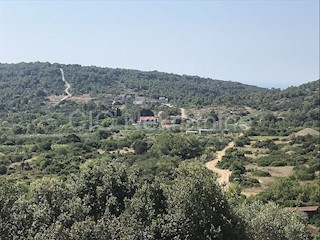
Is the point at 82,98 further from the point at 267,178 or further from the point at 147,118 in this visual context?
the point at 267,178

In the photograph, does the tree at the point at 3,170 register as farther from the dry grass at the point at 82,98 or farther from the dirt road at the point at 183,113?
the dry grass at the point at 82,98

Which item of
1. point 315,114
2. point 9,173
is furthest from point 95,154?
point 315,114

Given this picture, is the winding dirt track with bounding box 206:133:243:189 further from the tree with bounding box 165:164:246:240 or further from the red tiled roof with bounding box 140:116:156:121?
the tree with bounding box 165:164:246:240

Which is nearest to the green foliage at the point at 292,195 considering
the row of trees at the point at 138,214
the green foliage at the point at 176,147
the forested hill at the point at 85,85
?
the row of trees at the point at 138,214

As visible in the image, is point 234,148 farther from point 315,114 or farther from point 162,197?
point 162,197

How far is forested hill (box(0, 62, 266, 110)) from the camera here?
11369 cm

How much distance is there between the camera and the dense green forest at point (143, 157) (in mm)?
15086

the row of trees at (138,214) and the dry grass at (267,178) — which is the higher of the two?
the row of trees at (138,214)

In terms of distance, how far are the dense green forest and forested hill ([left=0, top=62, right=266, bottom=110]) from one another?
0.48 meters

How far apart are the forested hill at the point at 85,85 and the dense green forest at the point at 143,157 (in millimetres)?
483

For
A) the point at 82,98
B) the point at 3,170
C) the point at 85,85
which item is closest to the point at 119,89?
the point at 85,85

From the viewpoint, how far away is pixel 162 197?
16.1m

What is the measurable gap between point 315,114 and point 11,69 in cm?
10024

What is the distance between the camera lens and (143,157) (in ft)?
179
